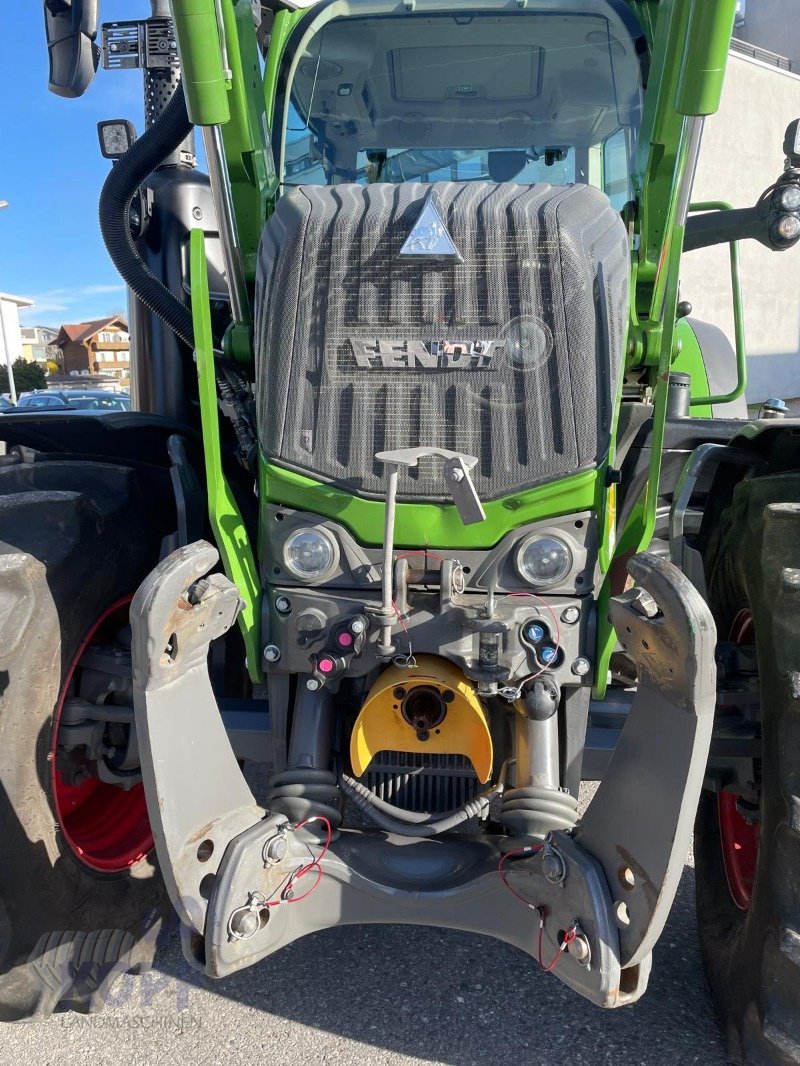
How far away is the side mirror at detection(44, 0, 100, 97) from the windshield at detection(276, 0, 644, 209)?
69 cm

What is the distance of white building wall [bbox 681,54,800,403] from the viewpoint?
67.9 feet

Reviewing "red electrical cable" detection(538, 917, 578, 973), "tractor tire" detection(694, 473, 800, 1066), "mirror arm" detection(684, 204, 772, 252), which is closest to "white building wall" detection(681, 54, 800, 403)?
"mirror arm" detection(684, 204, 772, 252)

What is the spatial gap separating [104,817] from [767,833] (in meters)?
1.92

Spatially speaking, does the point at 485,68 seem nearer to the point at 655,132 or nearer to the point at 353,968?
the point at 655,132

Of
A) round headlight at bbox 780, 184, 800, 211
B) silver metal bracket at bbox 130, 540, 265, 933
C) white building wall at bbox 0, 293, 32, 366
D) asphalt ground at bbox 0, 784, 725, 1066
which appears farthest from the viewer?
white building wall at bbox 0, 293, 32, 366

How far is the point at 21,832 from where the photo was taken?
2.10 metres

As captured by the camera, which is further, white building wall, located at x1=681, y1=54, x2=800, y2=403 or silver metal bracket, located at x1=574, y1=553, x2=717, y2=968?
white building wall, located at x1=681, y1=54, x2=800, y2=403

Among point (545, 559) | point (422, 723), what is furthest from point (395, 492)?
point (422, 723)

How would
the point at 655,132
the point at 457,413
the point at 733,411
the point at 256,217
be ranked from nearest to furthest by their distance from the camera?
1. the point at 457,413
2. the point at 655,132
3. the point at 256,217
4. the point at 733,411

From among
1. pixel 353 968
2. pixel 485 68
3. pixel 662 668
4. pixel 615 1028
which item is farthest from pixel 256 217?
pixel 615 1028

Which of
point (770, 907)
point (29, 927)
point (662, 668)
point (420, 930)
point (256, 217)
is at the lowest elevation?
point (420, 930)

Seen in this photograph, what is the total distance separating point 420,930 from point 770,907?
122cm

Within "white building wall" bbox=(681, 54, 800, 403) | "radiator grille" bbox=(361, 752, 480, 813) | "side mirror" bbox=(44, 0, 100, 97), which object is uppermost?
"white building wall" bbox=(681, 54, 800, 403)

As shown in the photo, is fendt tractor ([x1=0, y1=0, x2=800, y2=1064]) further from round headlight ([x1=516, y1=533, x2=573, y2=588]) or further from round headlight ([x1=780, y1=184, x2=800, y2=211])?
round headlight ([x1=780, y1=184, x2=800, y2=211])
